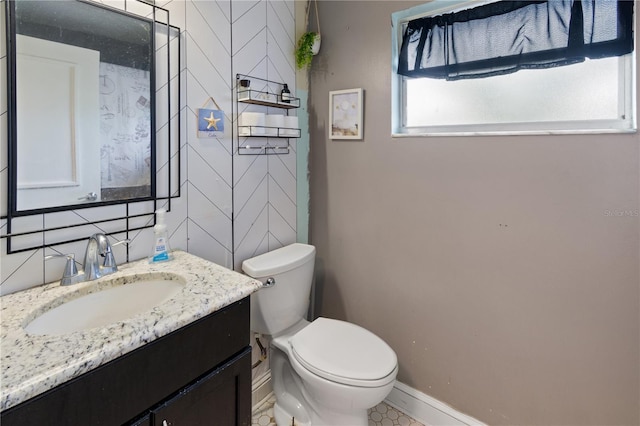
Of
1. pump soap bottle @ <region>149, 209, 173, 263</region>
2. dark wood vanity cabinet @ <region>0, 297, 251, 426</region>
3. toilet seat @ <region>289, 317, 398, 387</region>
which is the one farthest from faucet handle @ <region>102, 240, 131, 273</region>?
toilet seat @ <region>289, 317, 398, 387</region>

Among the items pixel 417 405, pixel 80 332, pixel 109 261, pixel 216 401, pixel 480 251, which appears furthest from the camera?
pixel 417 405

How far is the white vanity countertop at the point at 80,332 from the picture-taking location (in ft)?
2.26

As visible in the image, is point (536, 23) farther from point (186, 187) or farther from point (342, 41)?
point (186, 187)

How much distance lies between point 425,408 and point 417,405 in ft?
0.13

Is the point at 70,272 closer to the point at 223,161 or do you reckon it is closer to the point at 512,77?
the point at 223,161

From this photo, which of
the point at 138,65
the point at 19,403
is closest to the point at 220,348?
the point at 19,403

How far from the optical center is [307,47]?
6.06 ft

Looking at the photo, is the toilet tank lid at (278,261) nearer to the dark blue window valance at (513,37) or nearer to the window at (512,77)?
the window at (512,77)

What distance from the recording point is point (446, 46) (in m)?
1.61

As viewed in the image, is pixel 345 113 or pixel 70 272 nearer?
pixel 70 272

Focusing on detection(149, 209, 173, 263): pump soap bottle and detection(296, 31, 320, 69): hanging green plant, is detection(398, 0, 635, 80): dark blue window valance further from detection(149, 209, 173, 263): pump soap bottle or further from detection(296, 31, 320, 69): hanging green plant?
detection(149, 209, 173, 263): pump soap bottle

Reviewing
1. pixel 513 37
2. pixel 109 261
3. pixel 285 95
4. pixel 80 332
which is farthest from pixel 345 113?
pixel 80 332

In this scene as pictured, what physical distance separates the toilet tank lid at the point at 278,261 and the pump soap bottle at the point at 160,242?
1.25ft

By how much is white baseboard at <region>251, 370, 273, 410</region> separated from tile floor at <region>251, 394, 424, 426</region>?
2cm
